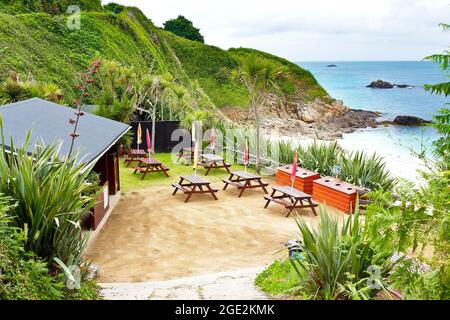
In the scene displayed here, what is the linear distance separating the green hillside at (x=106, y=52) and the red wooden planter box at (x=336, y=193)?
1544cm

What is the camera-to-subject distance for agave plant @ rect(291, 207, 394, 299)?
5734 mm

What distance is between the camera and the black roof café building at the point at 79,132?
946 centimetres

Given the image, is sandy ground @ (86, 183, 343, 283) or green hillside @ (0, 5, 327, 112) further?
green hillside @ (0, 5, 327, 112)

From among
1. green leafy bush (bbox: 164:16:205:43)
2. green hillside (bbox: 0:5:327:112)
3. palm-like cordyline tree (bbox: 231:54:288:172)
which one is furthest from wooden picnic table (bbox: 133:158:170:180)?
green leafy bush (bbox: 164:16:205:43)

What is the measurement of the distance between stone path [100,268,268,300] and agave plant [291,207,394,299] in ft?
2.36

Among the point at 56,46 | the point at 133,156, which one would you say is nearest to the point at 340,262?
the point at 133,156

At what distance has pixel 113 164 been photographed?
13.7 meters

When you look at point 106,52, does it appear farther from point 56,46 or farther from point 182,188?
point 182,188

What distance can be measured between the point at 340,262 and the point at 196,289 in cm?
203

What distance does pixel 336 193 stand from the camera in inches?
529

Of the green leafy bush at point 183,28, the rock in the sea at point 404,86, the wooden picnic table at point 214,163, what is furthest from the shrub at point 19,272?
the rock in the sea at point 404,86

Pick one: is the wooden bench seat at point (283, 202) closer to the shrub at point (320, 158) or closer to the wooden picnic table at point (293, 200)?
the wooden picnic table at point (293, 200)

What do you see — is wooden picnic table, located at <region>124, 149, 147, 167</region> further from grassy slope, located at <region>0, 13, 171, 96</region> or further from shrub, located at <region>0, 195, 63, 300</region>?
shrub, located at <region>0, 195, 63, 300</region>
